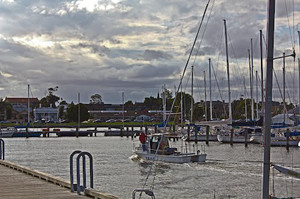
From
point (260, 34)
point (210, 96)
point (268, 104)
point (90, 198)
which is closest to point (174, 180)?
point (90, 198)

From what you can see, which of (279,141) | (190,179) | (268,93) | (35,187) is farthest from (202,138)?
(268,93)

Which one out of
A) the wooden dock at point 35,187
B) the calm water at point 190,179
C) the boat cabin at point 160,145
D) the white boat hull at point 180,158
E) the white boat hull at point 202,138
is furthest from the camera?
the white boat hull at point 202,138

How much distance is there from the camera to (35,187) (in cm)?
1994

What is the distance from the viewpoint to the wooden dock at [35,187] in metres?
17.4

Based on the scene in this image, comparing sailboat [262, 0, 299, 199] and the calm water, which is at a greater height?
sailboat [262, 0, 299, 199]

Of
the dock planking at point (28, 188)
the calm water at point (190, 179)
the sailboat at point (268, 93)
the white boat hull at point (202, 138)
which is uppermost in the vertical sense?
the sailboat at point (268, 93)

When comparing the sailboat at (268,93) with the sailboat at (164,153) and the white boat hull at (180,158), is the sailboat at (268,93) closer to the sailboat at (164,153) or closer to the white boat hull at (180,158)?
the sailboat at (164,153)

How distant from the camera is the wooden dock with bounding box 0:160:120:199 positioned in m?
17.4

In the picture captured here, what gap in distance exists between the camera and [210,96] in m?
93.5

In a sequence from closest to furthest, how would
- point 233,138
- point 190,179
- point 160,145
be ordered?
1. point 190,179
2. point 160,145
3. point 233,138

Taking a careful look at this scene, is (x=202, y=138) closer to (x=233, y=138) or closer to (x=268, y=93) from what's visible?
(x=233, y=138)

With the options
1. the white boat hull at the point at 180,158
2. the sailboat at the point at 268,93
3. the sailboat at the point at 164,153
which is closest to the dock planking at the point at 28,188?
the sailboat at the point at 268,93

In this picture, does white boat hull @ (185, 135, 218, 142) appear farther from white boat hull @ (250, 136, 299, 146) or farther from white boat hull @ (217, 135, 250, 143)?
white boat hull @ (250, 136, 299, 146)

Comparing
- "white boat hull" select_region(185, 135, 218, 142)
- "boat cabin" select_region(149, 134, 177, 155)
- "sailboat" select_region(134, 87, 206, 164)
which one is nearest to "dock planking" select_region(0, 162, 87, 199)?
"sailboat" select_region(134, 87, 206, 164)
